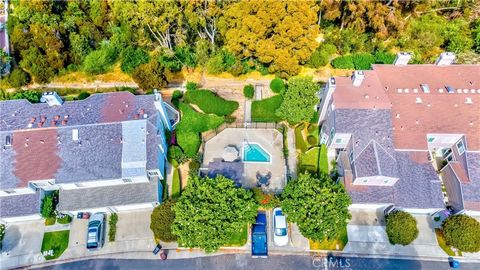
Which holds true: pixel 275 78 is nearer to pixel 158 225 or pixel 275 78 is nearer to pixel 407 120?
pixel 407 120

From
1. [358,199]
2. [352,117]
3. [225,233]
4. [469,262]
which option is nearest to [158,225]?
[225,233]

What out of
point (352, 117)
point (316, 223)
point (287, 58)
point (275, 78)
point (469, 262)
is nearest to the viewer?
point (316, 223)

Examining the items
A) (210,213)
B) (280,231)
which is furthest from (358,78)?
(210,213)

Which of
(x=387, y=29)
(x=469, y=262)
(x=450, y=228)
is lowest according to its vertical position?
(x=469, y=262)

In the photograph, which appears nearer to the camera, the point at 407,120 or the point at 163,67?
the point at 407,120

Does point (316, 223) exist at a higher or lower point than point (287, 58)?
lower

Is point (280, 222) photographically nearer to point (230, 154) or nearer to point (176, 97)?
point (230, 154)

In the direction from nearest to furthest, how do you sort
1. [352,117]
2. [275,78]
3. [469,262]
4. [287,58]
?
[469,262]
[352,117]
[287,58]
[275,78]
